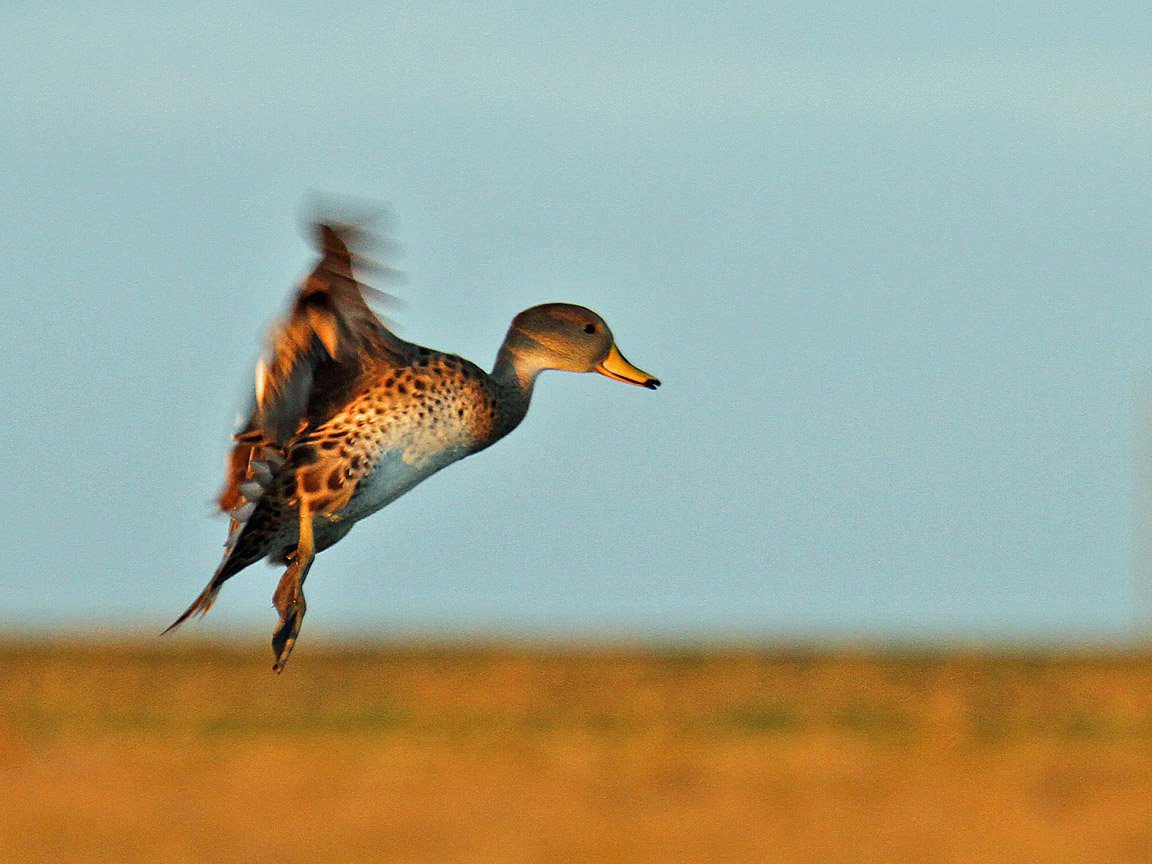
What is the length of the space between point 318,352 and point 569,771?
5079cm

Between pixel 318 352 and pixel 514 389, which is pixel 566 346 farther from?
pixel 318 352

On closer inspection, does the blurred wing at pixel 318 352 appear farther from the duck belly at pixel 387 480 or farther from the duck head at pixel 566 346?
the duck head at pixel 566 346

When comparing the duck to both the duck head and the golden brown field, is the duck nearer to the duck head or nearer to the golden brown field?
the duck head

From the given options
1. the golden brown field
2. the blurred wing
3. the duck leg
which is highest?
the blurred wing

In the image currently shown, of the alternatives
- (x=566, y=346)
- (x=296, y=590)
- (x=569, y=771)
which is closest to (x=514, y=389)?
(x=566, y=346)

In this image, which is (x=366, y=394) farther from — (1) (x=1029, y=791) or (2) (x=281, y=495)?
(1) (x=1029, y=791)

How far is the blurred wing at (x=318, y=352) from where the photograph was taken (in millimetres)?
3164

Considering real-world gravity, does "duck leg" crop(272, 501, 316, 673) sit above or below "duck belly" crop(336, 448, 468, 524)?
below

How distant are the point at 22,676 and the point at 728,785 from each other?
19.0 meters

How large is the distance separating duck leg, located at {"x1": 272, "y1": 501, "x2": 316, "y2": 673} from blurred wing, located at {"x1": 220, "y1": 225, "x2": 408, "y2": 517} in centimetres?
9

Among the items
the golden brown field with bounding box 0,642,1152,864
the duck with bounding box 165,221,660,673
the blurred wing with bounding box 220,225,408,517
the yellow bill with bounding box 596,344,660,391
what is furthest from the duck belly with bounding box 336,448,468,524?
the golden brown field with bounding box 0,642,1152,864

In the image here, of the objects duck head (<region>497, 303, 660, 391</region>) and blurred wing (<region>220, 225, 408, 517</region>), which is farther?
duck head (<region>497, 303, 660, 391</region>)

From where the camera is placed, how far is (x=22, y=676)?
57.5 m

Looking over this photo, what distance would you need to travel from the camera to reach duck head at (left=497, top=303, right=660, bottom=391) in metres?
3.37
